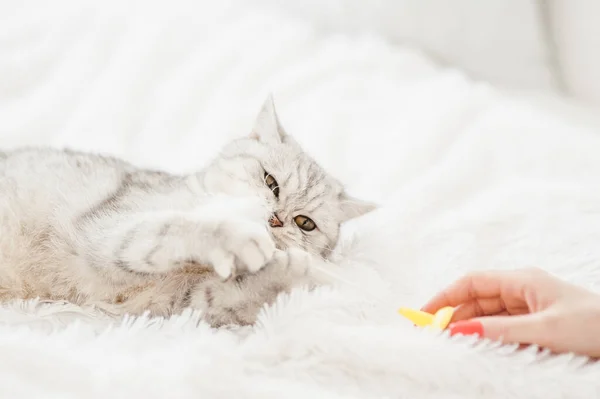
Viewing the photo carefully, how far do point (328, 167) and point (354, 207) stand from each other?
0.27m

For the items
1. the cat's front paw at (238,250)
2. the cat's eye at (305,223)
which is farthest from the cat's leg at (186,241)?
the cat's eye at (305,223)

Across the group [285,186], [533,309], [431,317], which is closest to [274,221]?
[285,186]

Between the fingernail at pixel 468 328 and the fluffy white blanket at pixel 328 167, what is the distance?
0.07 ft

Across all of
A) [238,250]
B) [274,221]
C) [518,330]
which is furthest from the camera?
[274,221]

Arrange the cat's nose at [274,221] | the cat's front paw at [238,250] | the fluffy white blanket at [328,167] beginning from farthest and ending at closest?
the cat's nose at [274,221] → the cat's front paw at [238,250] → the fluffy white blanket at [328,167]

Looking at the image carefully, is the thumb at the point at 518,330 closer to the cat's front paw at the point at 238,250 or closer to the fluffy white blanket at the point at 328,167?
the fluffy white blanket at the point at 328,167

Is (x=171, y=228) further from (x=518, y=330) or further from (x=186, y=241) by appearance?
(x=518, y=330)

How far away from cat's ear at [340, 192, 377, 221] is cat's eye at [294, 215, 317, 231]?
112 mm

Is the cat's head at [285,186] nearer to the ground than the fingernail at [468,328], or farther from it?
farther from it

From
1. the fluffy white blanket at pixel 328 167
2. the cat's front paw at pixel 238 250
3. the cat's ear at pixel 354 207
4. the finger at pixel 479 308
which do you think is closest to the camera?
the fluffy white blanket at pixel 328 167

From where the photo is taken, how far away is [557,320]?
34.0 inches

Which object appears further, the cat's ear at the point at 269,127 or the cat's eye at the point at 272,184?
the cat's ear at the point at 269,127

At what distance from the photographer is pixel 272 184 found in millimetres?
1326

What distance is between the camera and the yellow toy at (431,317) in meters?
0.95
